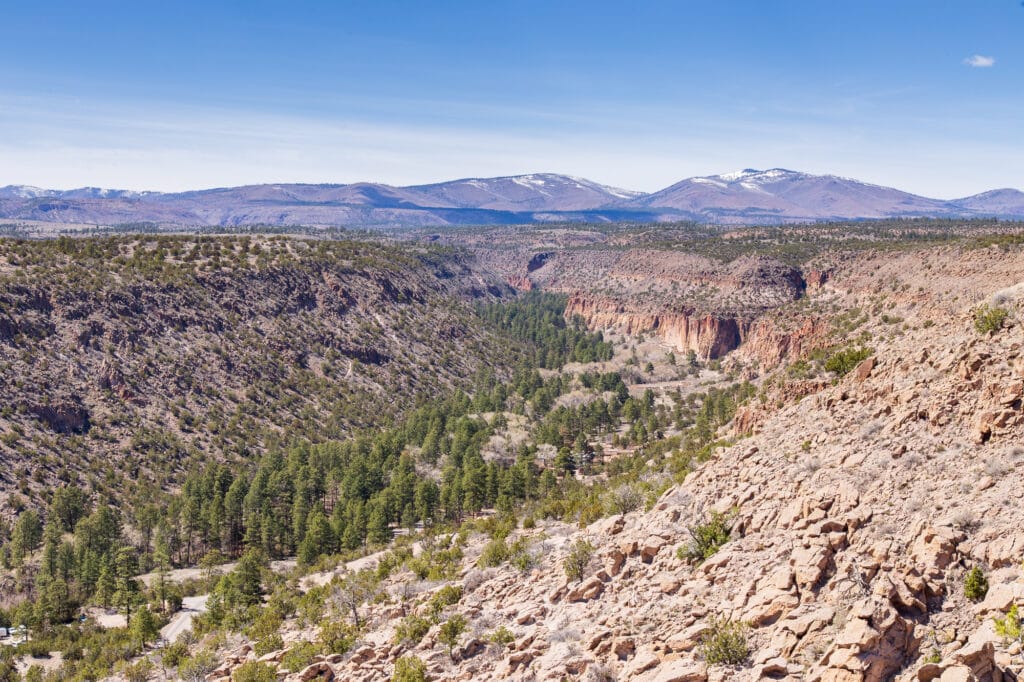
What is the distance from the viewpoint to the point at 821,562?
1670cm

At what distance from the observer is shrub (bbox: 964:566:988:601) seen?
1409 centimetres

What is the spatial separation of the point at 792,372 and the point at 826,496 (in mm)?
19221

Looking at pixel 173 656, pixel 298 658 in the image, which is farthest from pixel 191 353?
pixel 298 658

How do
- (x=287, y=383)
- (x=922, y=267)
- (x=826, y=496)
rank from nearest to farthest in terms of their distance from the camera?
(x=826, y=496) < (x=287, y=383) < (x=922, y=267)

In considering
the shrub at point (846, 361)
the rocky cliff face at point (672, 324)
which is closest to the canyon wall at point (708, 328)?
the rocky cliff face at point (672, 324)

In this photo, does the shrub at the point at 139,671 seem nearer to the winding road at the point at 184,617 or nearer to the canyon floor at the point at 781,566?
the canyon floor at the point at 781,566

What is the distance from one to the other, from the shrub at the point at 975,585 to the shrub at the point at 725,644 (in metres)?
4.73

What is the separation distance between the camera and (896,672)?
13414 millimetres

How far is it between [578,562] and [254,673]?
39.4ft

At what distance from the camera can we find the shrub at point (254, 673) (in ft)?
77.0

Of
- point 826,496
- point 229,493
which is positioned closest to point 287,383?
point 229,493

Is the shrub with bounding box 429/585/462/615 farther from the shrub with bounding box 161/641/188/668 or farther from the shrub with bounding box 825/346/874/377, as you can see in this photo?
the shrub with bounding box 825/346/874/377

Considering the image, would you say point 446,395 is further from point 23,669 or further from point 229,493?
point 23,669

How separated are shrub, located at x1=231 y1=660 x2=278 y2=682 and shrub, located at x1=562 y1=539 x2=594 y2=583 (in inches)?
426
